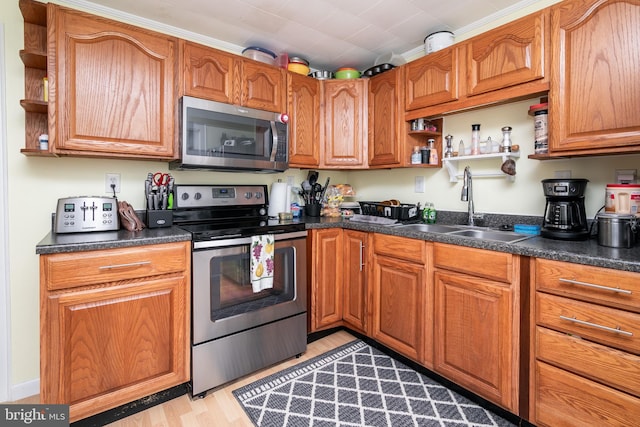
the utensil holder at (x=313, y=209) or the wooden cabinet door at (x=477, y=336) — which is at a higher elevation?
the utensil holder at (x=313, y=209)

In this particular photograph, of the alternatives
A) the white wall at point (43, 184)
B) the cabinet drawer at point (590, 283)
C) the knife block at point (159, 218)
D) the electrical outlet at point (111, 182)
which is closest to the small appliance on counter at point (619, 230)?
the cabinet drawer at point (590, 283)

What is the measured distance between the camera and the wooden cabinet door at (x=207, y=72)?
1.95m

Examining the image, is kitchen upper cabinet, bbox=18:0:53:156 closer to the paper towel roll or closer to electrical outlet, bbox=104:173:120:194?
electrical outlet, bbox=104:173:120:194

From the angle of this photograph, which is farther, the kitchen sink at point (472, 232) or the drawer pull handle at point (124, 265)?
the kitchen sink at point (472, 232)

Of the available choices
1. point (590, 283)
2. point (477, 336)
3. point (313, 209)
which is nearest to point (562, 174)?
point (590, 283)

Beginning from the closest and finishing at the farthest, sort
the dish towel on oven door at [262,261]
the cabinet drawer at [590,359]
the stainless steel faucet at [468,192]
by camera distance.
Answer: the cabinet drawer at [590,359], the dish towel on oven door at [262,261], the stainless steel faucet at [468,192]

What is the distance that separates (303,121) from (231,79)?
656 mm

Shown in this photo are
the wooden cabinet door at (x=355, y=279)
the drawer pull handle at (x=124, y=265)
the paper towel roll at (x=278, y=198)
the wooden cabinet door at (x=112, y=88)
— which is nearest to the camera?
the drawer pull handle at (x=124, y=265)

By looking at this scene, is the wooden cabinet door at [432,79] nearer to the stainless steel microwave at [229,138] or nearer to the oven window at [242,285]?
the stainless steel microwave at [229,138]

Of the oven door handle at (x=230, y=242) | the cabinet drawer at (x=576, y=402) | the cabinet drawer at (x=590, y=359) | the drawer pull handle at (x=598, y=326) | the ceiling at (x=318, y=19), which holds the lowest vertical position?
the cabinet drawer at (x=576, y=402)

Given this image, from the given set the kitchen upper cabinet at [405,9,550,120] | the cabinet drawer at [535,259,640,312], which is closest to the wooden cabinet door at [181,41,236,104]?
the kitchen upper cabinet at [405,9,550,120]

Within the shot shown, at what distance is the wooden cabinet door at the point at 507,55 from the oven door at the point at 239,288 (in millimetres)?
1485

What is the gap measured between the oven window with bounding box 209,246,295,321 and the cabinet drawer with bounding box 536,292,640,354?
1.40 metres

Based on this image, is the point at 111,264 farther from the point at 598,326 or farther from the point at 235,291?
the point at 598,326
